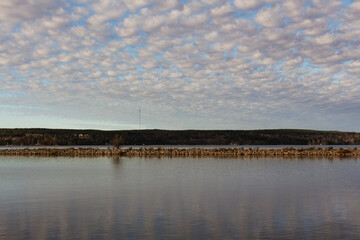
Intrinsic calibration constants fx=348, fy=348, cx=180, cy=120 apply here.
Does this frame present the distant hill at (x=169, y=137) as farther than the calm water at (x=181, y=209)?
Yes

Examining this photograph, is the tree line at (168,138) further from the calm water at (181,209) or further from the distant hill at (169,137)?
the calm water at (181,209)

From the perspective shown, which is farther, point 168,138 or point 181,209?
point 168,138

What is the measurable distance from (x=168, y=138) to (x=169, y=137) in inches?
63.2

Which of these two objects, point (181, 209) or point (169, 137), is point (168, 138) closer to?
point (169, 137)

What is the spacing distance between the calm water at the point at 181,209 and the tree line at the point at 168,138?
13206 cm

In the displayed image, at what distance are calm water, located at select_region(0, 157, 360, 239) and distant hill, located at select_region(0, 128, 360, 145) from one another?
129 metres

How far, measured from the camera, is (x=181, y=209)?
15.1 metres

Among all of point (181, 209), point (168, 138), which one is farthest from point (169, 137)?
point (181, 209)

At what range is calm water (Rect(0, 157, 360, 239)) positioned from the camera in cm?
1153

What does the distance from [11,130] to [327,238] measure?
17784cm

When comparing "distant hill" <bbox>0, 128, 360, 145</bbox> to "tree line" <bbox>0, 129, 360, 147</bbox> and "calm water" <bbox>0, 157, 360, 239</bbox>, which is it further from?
"calm water" <bbox>0, 157, 360, 239</bbox>

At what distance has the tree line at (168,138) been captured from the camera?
497 feet

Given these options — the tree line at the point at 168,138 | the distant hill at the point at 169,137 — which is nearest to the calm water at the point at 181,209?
the distant hill at the point at 169,137

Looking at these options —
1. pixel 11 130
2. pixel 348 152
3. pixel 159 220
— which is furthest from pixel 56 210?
pixel 11 130
